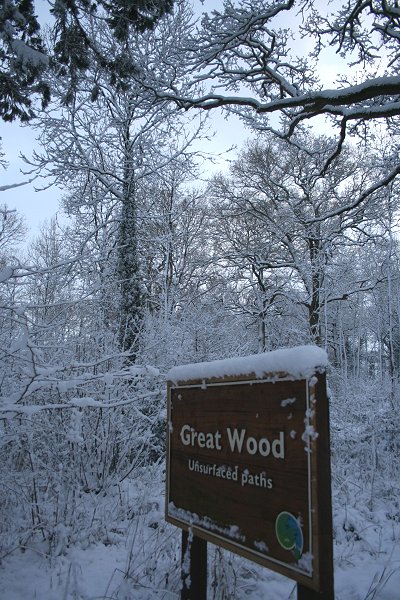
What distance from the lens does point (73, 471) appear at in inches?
184

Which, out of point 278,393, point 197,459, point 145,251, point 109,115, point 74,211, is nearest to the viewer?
point 278,393

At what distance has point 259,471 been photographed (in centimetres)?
184

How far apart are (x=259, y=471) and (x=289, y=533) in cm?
26

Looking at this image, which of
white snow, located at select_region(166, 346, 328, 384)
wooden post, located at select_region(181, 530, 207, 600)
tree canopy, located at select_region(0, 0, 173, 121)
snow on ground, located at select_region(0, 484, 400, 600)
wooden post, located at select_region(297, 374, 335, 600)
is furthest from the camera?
tree canopy, located at select_region(0, 0, 173, 121)

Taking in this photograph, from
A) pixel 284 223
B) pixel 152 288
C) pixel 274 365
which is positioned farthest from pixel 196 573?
pixel 152 288

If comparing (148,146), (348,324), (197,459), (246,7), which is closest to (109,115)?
(148,146)

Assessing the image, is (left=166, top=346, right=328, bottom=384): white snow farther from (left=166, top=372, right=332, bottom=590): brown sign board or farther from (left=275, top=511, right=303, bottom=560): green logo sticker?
(left=275, top=511, right=303, bottom=560): green logo sticker

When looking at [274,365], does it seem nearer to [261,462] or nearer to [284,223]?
[261,462]

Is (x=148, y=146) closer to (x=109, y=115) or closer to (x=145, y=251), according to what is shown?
(x=109, y=115)

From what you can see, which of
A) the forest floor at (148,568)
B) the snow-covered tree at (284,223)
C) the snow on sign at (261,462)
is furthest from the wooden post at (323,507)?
the snow-covered tree at (284,223)

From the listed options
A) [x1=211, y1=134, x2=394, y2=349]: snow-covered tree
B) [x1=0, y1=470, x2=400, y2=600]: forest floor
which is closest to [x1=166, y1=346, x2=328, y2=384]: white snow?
[x1=0, y1=470, x2=400, y2=600]: forest floor

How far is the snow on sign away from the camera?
1603mm

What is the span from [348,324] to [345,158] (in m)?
18.6

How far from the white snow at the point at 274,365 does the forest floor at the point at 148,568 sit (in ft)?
4.85
